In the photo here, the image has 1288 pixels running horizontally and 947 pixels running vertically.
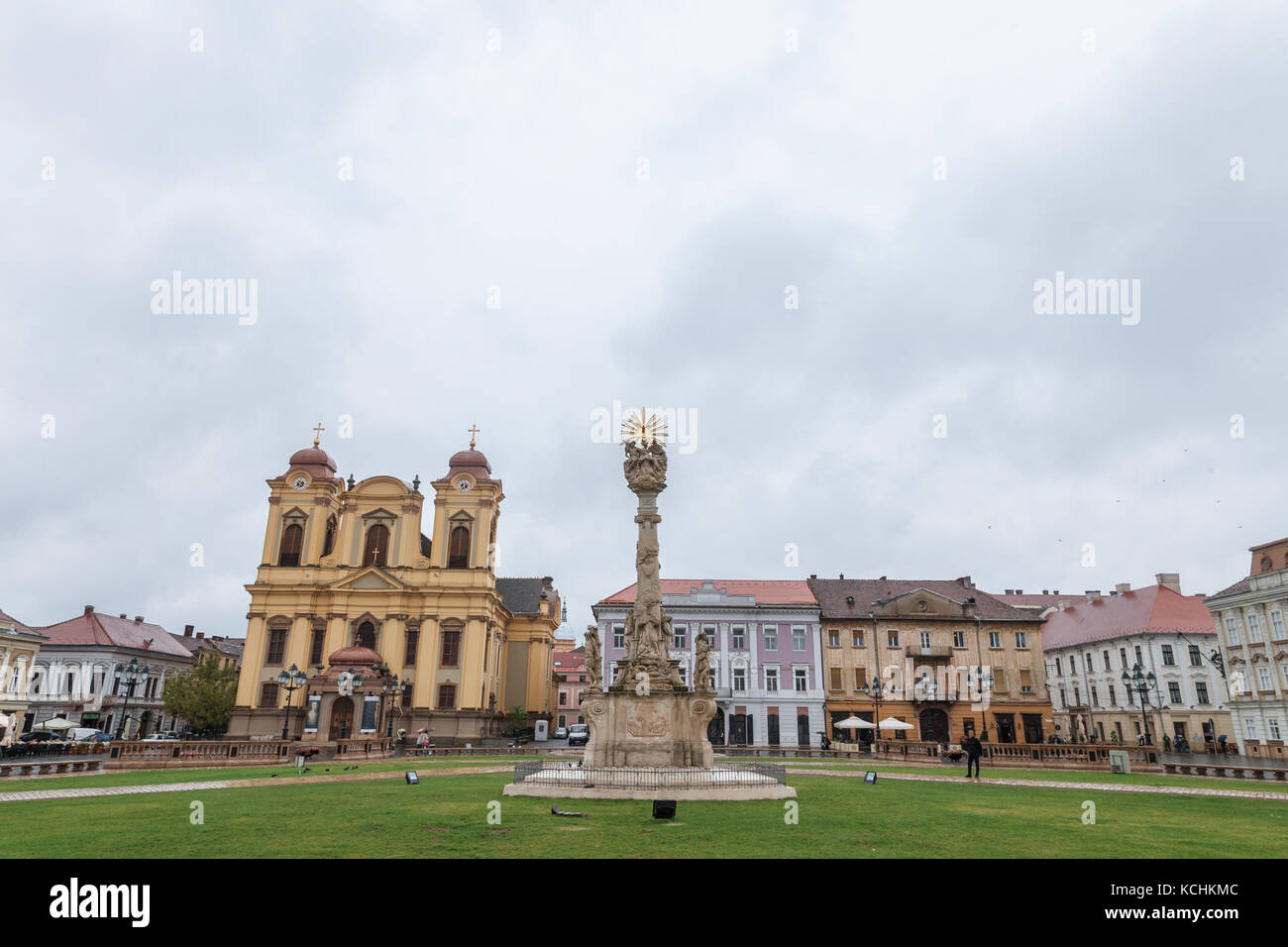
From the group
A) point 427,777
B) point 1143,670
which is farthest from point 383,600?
point 1143,670

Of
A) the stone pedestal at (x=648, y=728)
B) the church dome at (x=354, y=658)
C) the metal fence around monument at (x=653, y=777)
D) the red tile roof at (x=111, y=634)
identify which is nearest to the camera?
the metal fence around monument at (x=653, y=777)

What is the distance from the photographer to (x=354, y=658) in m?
49.6

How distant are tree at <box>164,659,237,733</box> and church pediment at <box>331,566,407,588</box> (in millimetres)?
11783

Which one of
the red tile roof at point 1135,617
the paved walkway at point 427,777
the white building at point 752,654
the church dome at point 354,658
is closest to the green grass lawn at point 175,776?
the paved walkway at point 427,777

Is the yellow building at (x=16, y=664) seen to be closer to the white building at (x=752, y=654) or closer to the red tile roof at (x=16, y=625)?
the red tile roof at (x=16, y=625)

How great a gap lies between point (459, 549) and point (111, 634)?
36.5m

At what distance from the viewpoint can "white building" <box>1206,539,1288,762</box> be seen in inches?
1623

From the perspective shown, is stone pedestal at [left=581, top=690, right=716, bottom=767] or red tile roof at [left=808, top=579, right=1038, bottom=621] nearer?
stone pedestal at [left=581, top=690, right=716, bottom=767]

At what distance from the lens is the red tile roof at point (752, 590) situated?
2146 inches

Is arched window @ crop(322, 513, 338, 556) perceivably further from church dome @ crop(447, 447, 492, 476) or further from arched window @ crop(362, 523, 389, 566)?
church dome @ crop(447, 447, 492, 476)

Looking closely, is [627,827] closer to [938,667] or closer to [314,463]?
[938,667]

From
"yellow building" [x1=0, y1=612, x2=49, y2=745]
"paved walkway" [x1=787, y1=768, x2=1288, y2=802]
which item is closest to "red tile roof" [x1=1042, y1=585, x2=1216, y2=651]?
"paved walkway" [x1=787, y1=768, x2=1288, y2=802]

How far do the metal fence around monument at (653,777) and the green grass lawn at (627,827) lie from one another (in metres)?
1.10

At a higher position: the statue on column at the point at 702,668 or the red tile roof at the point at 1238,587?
the red tile roof at the point at 1238,587
